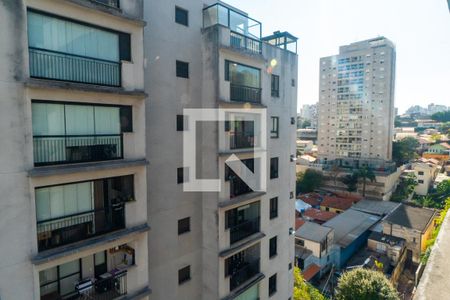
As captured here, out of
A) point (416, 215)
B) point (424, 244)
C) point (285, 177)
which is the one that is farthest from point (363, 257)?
point (285, 177)

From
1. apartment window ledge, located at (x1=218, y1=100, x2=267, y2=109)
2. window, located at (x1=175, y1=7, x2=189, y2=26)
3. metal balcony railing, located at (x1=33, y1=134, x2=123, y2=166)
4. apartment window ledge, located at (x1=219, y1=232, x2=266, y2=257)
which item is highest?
window, located at (x1=175, y1=7, x2=189, y2=26)

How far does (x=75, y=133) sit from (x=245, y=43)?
880 cm

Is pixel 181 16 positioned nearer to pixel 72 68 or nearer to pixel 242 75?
pixel 242 75

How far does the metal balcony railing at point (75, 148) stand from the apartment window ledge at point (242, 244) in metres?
6.37

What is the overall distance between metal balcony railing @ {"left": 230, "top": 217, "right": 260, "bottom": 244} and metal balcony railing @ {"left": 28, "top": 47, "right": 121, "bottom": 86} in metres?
8.34

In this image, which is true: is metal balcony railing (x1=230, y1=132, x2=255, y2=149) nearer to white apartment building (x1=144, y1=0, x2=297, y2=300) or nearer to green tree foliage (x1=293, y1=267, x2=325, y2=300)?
white apartment building (x1=144, y1=0, x2=297, y2=300)

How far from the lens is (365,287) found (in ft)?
72.4

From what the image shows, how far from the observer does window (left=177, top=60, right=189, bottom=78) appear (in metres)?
11.1

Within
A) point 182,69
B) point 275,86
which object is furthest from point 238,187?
point 275,86

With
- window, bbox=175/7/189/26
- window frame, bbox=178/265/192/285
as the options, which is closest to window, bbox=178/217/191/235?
window frame, bbox=178/265/192/285

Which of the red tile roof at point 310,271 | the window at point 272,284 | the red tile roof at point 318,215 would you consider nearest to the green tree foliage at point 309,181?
the red tile roof at point 318,215

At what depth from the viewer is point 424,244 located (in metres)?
37.2

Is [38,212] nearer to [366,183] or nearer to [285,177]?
[285,177]

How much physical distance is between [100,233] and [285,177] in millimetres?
10673
